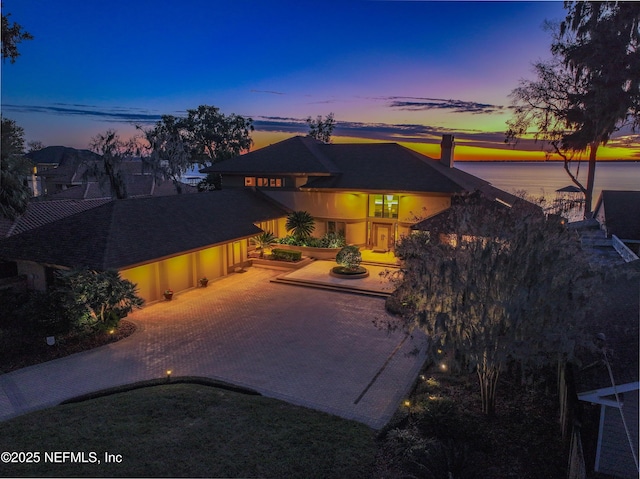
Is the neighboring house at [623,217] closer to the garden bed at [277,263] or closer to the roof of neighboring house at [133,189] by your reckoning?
the garden bed at [277,263]

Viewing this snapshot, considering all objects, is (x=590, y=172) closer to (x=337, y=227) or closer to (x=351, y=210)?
(x=351, y=210)

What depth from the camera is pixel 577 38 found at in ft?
78.8

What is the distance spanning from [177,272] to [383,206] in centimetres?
1449

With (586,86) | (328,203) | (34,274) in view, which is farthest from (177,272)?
(586,86)

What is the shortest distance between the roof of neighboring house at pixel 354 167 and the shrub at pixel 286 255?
18.1 ft

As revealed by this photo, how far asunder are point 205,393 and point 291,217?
1805 centimetres

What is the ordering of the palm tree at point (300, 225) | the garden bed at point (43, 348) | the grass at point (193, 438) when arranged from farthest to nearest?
the palm tree at point (300, 225)
the garden bed at point (43, 348)
the grass at point (193, 438)

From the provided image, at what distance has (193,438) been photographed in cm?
827

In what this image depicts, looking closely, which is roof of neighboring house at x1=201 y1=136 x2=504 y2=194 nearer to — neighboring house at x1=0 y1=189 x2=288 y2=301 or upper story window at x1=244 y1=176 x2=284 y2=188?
upper story window at x1=244 y1=176 x2=284 y2=188

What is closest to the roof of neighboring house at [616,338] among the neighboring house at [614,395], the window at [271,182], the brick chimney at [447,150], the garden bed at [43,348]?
the neighboring house at [614,395]

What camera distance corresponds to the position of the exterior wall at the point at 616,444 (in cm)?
809

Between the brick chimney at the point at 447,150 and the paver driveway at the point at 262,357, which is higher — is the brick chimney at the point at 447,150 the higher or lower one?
the higher one

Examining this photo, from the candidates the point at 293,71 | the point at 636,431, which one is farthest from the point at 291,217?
the point at 636,431

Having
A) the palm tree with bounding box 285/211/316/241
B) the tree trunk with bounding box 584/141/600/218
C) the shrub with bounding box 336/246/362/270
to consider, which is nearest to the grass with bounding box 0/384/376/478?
the shrub with bounding box 336/246/362/270
